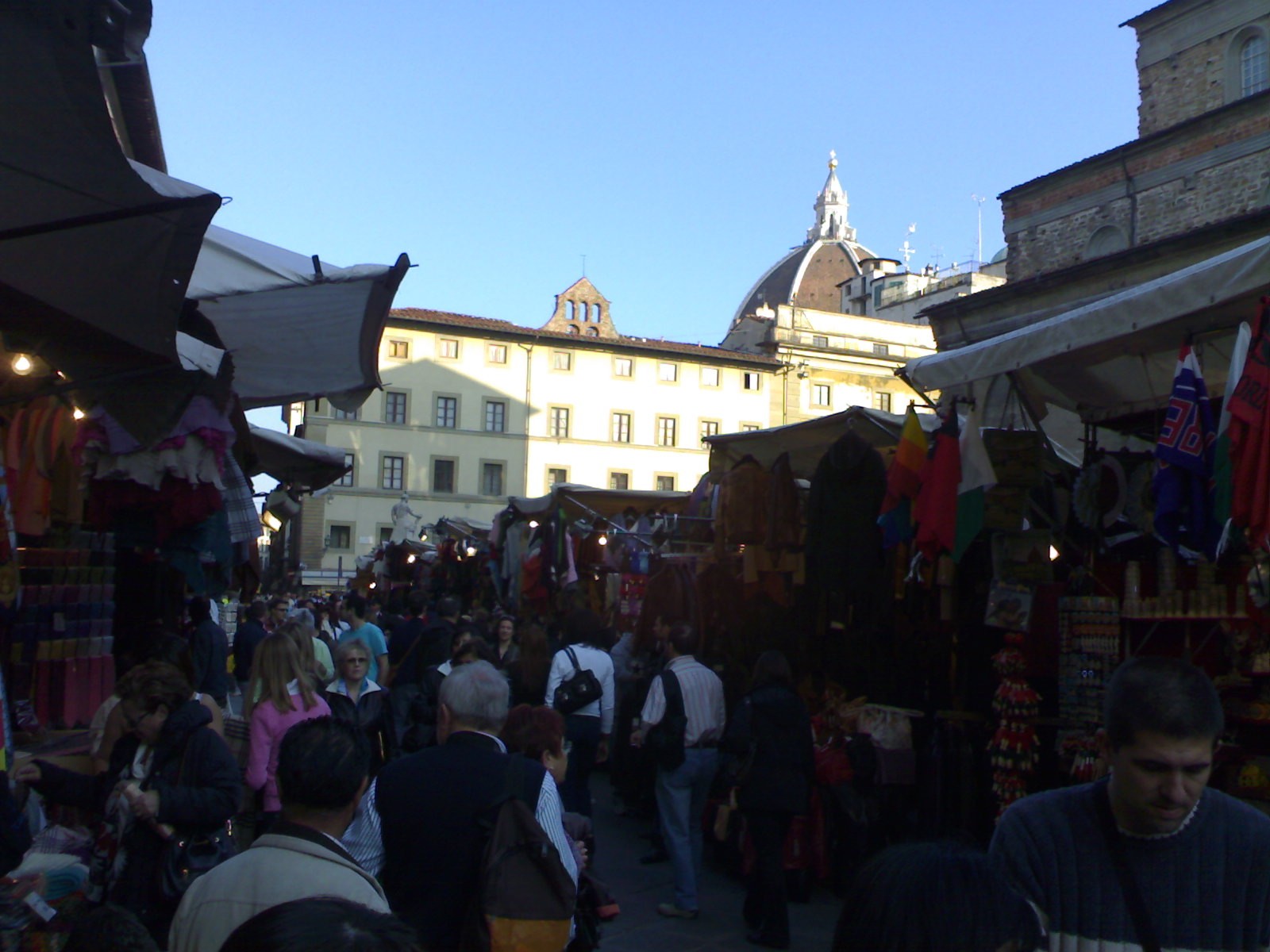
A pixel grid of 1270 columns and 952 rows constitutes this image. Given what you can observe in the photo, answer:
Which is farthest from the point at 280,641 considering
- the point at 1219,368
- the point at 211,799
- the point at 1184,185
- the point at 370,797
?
the point at 1184,185

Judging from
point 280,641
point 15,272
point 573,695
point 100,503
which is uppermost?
point 15,272

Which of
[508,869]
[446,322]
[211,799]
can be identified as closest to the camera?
[508,869]

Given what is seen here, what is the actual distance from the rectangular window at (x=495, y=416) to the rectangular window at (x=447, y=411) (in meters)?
1.32

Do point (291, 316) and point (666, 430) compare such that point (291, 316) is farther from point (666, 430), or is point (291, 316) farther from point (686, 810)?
point (666, 430)

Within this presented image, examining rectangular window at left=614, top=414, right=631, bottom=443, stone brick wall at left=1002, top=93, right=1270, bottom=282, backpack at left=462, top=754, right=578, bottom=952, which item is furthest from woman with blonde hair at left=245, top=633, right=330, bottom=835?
rectangular window at left=614, top=414, right=631, bottom=443

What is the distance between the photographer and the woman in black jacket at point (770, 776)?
6.35 meters

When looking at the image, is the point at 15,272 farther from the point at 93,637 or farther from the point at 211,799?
the point at 93,637

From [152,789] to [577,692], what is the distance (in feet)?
12.9

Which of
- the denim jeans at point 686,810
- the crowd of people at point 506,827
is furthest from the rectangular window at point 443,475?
the denim jeans at point 686,810

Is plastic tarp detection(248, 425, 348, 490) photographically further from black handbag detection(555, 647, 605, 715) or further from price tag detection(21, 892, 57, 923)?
price tag detection(21, 892, 57, 923)

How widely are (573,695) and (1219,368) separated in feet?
14.1

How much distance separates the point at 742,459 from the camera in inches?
344

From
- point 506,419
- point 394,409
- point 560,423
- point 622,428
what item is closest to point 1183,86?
point 622,428

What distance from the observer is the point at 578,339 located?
49906 mm
